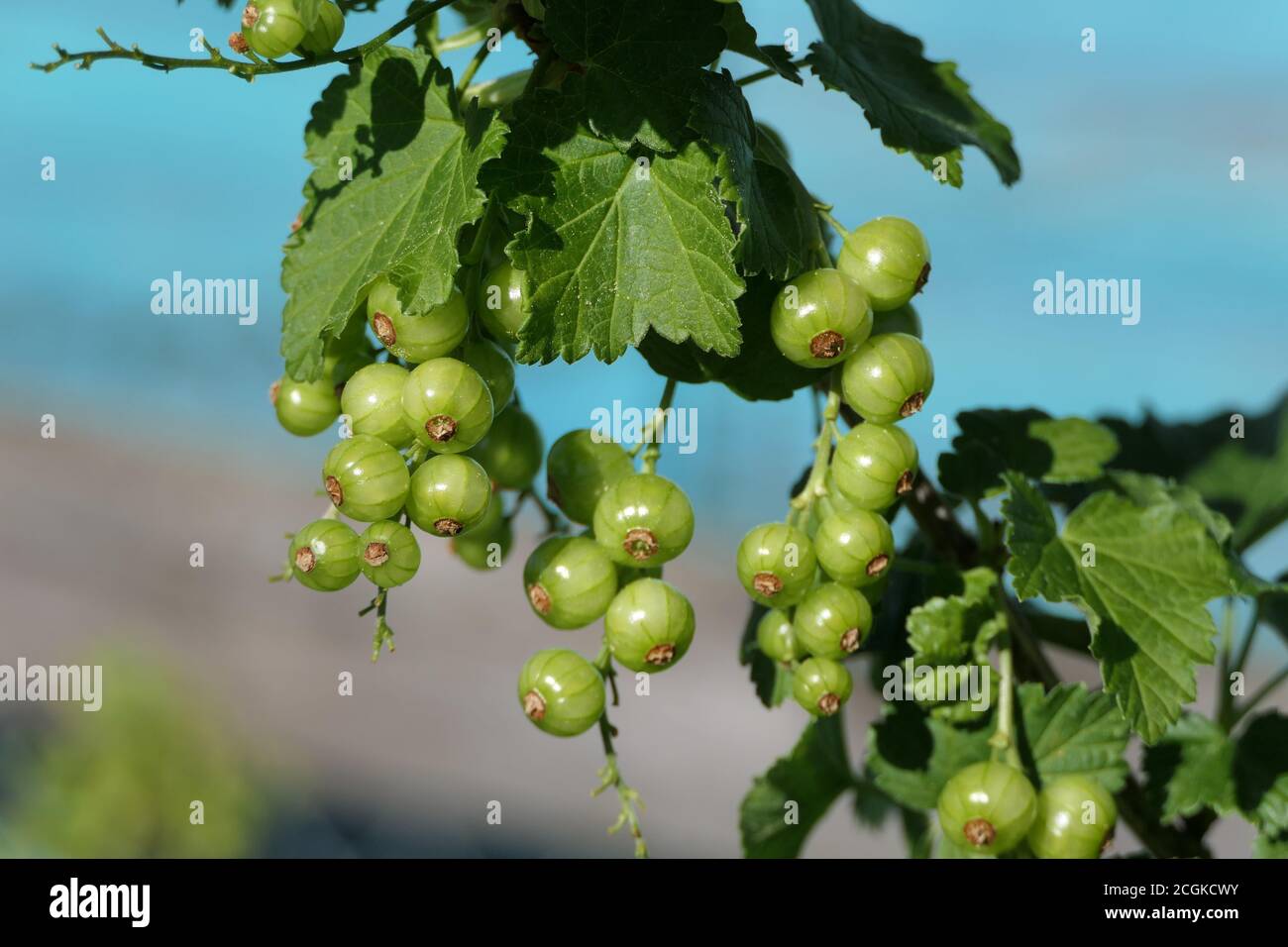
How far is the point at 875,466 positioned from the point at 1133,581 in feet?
0.80

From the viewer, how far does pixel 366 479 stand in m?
0.65

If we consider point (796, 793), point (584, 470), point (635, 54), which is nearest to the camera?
point (635, 54)

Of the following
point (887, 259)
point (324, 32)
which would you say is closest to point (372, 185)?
point (324, 32)

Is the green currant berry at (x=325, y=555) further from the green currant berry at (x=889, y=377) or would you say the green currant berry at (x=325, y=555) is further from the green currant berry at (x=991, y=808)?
the green currant berry at (x=991, y=808)

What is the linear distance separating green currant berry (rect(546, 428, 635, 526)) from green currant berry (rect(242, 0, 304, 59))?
28 cm

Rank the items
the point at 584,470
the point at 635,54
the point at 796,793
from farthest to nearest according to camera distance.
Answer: the point at 796,793 → the point at 584,470 → the point at 635,54

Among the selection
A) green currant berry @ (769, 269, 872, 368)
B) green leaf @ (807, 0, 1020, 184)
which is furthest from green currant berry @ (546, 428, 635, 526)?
green leaf @ (807, 0, 1020, 184)

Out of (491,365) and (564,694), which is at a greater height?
(491,365)

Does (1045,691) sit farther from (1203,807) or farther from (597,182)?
(597,182)

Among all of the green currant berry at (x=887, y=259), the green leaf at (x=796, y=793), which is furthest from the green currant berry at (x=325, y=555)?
the green leaf at (x=796, y=793)

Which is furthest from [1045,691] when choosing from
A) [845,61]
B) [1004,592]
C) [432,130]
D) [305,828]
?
[305,828]

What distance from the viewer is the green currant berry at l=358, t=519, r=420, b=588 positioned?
2.08 feet

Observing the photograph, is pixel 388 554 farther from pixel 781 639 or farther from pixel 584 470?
pixel 781 639

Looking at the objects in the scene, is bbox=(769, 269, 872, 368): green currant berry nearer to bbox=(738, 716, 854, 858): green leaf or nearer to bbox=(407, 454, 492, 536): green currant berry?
bbox=(407, 454, 492, 536): green currant berry
